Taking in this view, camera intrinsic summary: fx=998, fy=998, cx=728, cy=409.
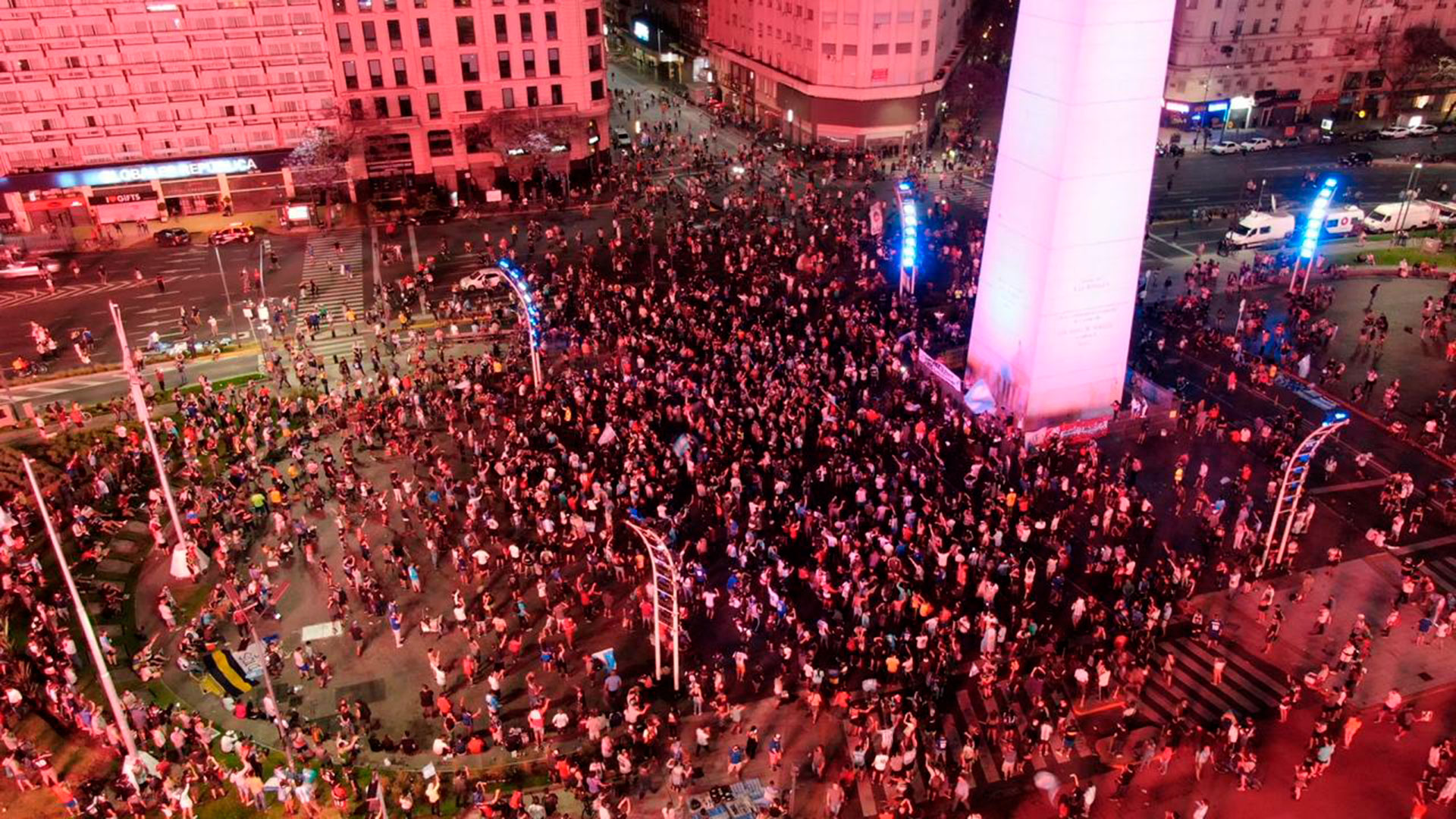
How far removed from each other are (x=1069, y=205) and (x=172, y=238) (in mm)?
58643

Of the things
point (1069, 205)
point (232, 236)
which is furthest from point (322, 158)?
point (1069, 205)

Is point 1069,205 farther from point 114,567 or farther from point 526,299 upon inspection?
point 114,567

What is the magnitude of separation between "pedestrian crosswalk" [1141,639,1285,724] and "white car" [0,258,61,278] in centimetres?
6632

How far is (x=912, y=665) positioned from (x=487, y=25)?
6014cm

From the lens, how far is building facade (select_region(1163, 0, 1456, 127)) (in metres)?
86.8

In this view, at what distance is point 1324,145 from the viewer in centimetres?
8681

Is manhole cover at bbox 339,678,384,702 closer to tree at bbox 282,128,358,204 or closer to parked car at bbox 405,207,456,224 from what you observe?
parked car at bbox 405,207,456,224

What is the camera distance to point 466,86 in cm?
7356

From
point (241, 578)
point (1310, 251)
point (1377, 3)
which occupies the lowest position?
point (241, 578)

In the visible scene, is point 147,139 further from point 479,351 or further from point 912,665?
point 912,665

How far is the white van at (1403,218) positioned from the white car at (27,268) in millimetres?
85891

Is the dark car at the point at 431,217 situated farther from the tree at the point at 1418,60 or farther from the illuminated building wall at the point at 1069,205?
the tree at the point at 1418,60

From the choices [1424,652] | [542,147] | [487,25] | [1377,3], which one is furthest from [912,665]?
[1377,3]

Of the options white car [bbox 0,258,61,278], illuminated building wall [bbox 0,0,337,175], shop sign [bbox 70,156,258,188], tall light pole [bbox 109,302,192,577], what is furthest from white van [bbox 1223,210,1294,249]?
white car [bbox 0,258,61,278]
